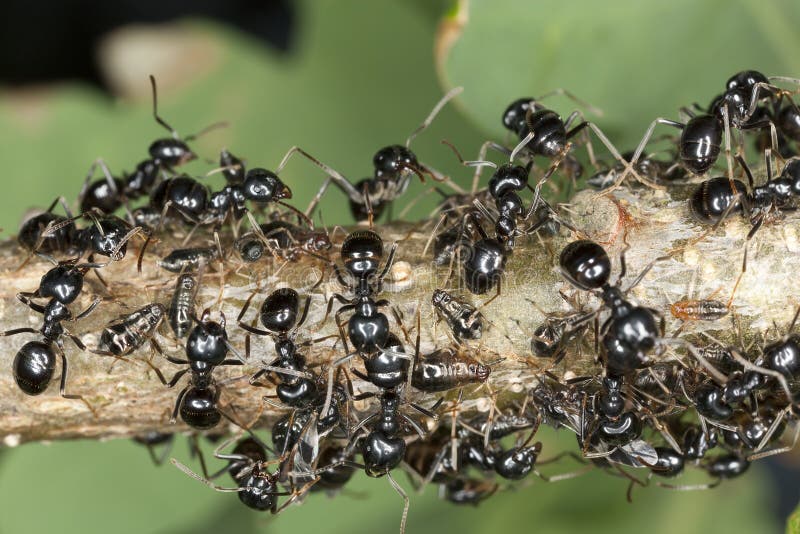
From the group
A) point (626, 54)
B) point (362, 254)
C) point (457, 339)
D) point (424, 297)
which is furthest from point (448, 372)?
point (626, 54)

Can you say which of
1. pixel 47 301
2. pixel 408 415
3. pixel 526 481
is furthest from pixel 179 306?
pixel 526 481

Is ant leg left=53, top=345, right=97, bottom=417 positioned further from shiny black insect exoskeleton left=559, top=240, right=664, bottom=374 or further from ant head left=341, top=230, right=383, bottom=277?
shiny black insect exoskeleton left=559, top=240, right=664, bottom=374

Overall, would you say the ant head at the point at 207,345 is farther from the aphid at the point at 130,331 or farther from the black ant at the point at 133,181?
the black ant at the point at 133,181

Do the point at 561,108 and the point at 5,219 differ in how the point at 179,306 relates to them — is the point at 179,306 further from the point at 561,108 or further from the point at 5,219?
the point at 5,219

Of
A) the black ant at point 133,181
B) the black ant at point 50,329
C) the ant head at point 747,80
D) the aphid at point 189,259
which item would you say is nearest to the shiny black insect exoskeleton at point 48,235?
the black ant at point 50,329

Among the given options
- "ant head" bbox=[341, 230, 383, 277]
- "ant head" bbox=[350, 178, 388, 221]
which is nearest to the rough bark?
"ant head" bbox=[341, 230, 383, 277]
